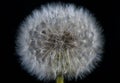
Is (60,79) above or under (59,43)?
under

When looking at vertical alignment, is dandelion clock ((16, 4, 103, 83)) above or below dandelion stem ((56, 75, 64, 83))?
above

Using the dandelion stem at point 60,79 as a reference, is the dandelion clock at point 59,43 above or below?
above

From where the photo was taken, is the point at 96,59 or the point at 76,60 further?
the point at 96,59

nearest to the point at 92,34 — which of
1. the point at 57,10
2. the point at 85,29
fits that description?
the point at 85,29

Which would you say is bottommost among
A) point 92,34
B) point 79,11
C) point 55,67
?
point 55,67

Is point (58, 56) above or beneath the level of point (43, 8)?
beneath

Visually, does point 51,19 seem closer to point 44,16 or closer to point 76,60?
point 44,16
